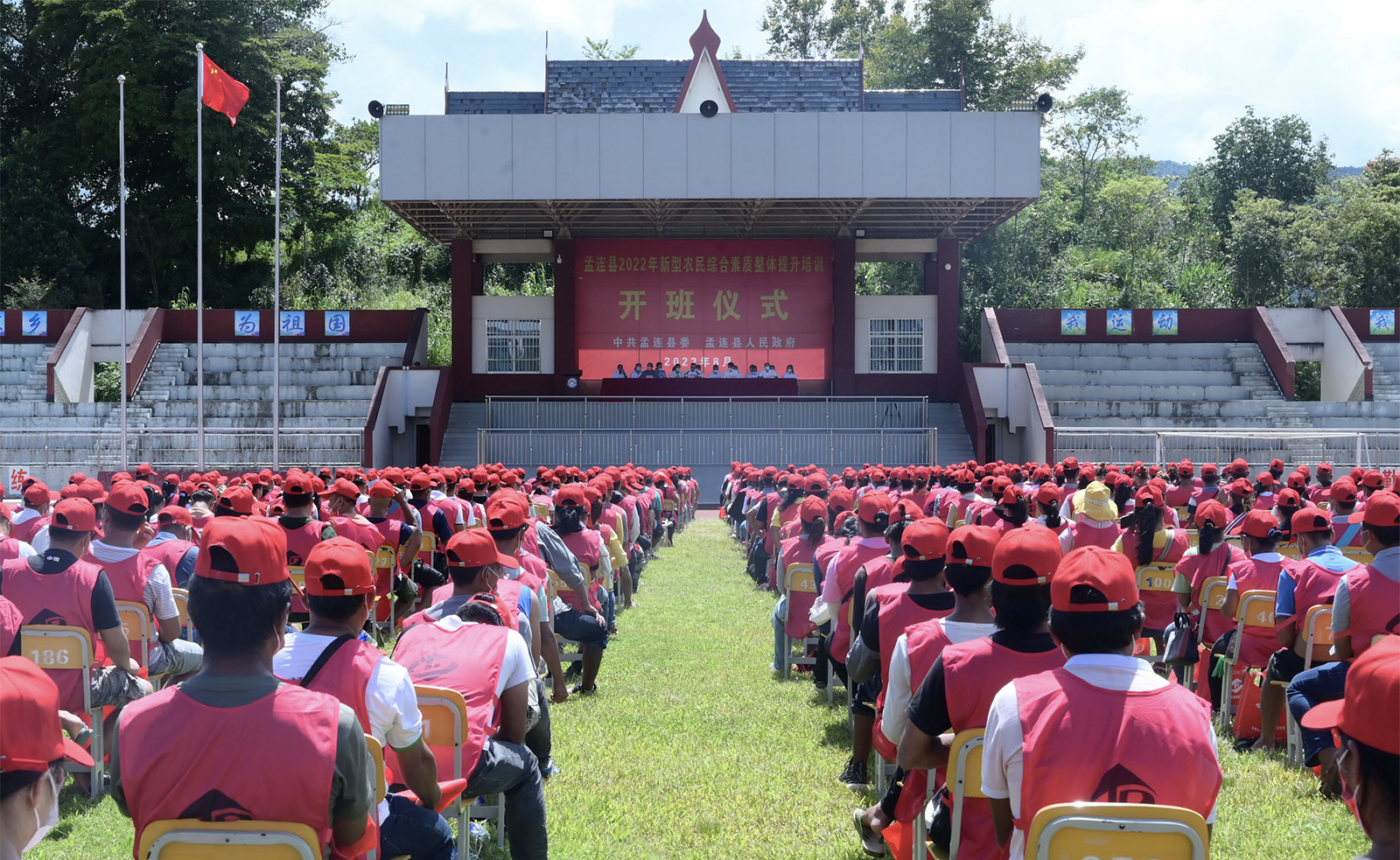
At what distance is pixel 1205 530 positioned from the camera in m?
8.05

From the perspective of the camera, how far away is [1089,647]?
3.28 meters

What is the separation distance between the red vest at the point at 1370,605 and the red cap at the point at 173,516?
24.7ft

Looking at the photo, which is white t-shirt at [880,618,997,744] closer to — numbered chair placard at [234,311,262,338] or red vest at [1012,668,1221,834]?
red vest at [1012,668,1221,834]

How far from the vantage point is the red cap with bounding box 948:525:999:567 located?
4469 mm

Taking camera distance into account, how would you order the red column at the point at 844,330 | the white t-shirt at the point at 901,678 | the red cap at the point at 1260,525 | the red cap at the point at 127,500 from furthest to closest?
the red column at the point at 844,330, the red cap at the point at 1260,525, the red cap at the point at 127,500, the white t-shirt at the point at 901,678

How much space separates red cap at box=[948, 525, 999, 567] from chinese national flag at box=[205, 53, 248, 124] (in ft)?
73.5

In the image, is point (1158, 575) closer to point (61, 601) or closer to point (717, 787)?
point (717, 787)

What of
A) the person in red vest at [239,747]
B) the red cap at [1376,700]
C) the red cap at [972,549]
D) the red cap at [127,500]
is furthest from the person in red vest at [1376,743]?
the red cap at [127,500]

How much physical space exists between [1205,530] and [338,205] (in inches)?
1890

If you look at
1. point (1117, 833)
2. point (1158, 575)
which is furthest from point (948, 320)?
point (1117, 833)

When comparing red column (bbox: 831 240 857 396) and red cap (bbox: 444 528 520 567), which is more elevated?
red column (bbox: 831 240 857 396)

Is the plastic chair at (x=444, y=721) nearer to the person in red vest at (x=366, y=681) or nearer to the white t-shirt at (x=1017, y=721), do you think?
the person in red vest at (x=366, y=681)

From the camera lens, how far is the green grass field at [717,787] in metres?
5.55

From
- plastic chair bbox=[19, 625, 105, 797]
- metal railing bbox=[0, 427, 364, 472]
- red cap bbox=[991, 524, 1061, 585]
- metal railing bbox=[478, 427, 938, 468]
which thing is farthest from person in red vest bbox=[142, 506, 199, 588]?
metal railing bbox=[478, 427, 938, 468]
